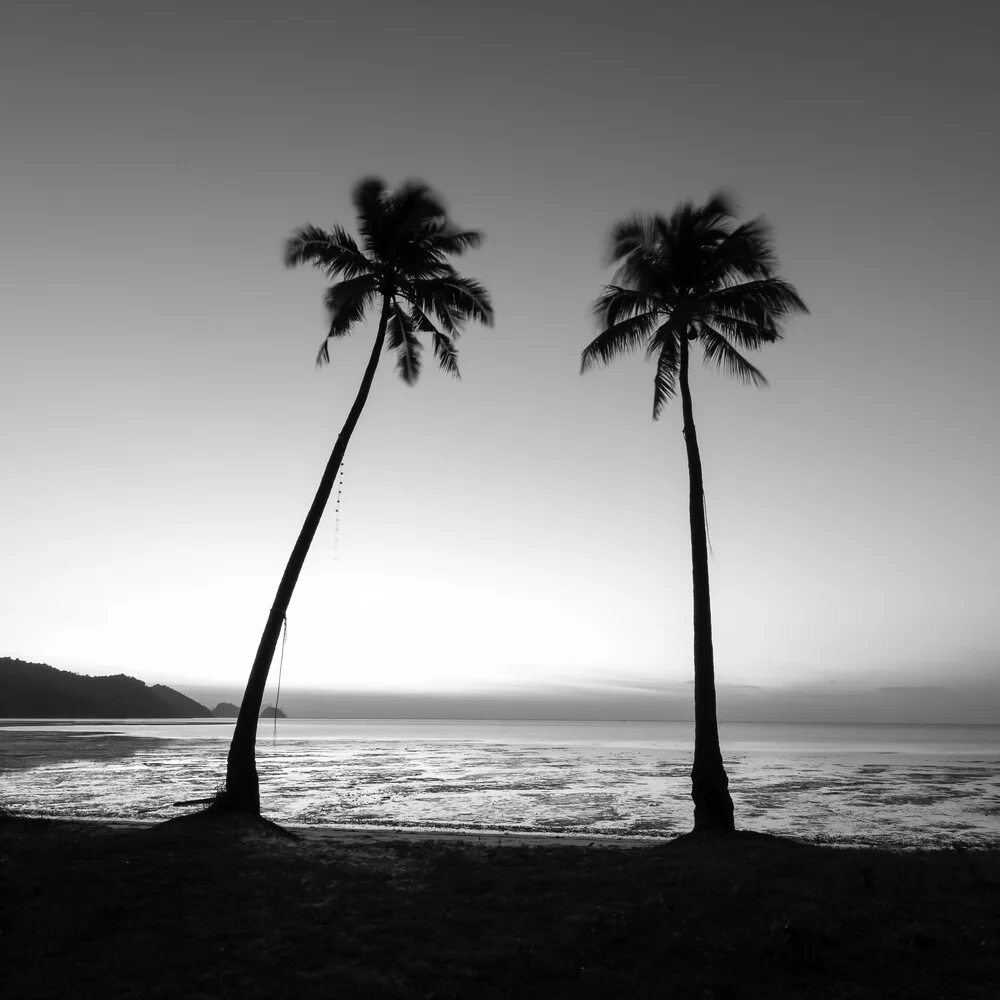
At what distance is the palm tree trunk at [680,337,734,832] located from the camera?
42.8 ft

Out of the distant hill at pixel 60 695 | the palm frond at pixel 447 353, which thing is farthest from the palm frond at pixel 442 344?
the distant hill at pixel 60 695

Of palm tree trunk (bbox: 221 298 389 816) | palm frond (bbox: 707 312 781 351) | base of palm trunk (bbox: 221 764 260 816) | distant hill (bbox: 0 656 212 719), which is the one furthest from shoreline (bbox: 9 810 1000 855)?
distant hill (bbox: 0 656 212 719)

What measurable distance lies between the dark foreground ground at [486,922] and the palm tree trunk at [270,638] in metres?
3.29

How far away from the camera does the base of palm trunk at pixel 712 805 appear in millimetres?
12875

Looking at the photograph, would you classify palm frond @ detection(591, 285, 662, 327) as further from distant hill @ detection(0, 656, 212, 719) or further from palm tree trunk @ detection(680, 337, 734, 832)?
distant hill @ detection(0, 656, 212, 719)

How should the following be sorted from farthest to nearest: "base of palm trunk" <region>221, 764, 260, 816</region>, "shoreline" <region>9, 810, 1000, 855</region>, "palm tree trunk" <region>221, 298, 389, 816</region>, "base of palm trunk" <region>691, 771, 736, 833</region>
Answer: "palm tree trunk" <region>221, 298, 389, 816</region> → "base of palm trunk" <region>221, 764, 260, 816</region> → "base of palm trunk" <region>691, 771, 736, 833</region> → "shoreline" <region>9, 810, 1000, 855</region>

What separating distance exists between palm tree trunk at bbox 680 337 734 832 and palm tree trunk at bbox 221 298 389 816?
8305 mm

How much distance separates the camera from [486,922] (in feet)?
25.6

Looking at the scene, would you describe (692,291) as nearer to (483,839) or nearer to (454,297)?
(454,297)

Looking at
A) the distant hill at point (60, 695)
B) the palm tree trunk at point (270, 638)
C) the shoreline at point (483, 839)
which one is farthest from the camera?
the distant hill at point (60, 695)

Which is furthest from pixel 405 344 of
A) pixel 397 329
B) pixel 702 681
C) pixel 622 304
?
pixel 702 681

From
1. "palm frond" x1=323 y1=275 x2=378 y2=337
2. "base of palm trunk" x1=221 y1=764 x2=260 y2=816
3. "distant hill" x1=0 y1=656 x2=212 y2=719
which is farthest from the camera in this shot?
"distant hill" x1=0 y1=656 x2=212 y2=719

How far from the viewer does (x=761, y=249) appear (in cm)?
1592

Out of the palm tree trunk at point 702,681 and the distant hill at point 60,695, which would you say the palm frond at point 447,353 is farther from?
the distant hill at point 60,695
